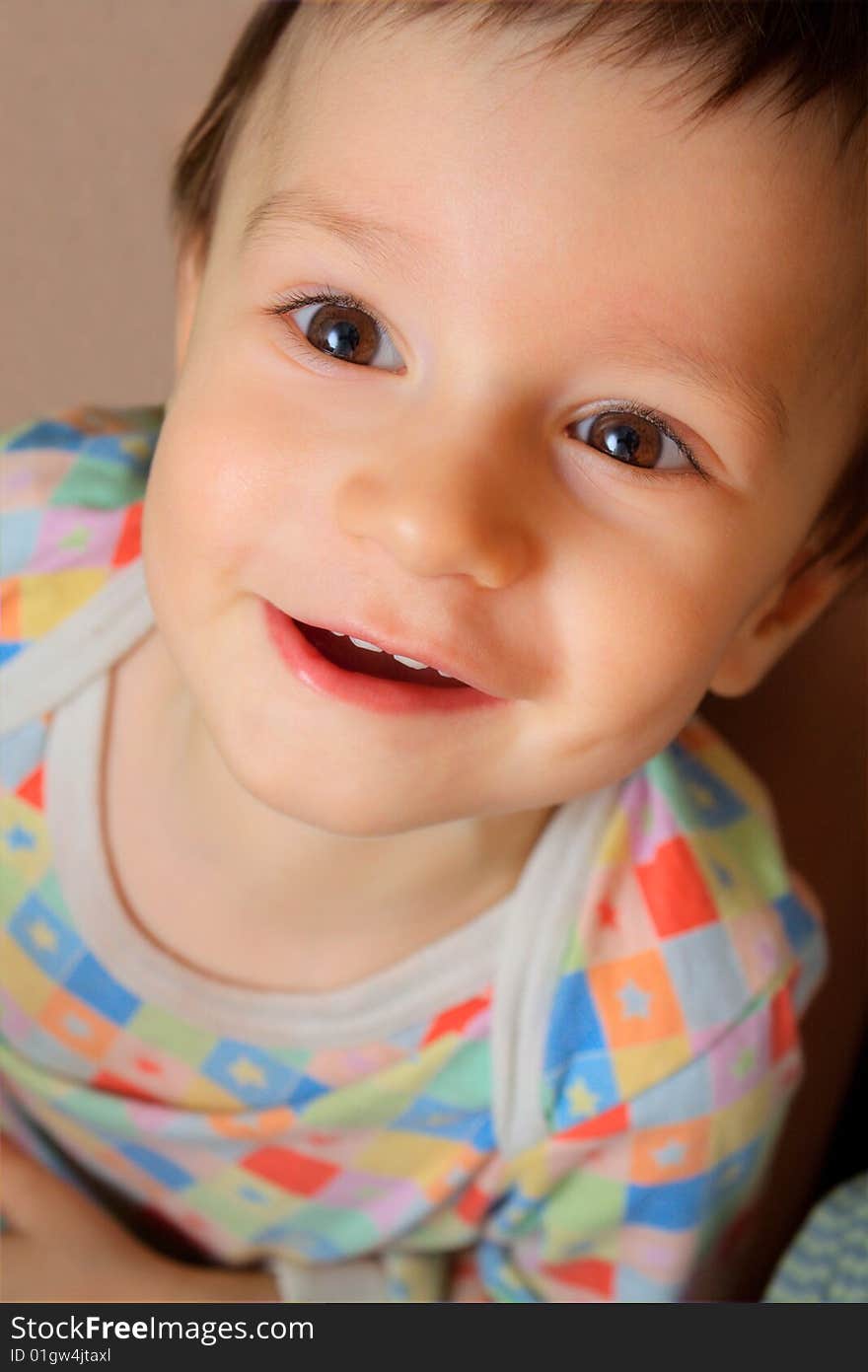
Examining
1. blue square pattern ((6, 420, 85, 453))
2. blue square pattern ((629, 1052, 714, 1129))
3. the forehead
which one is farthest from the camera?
blue square pattern ((6, 420, 85, 453))

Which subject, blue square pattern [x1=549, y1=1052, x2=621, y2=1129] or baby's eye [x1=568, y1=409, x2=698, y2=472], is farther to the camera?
blue square pattern [x1=549, y1=1052, x2=621, y2=1129]

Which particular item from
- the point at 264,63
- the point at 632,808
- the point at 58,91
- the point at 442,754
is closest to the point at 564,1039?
the point at 632,808

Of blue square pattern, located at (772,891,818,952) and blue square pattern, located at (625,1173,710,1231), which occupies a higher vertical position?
blue square pattern, located at (772,891,818,952)

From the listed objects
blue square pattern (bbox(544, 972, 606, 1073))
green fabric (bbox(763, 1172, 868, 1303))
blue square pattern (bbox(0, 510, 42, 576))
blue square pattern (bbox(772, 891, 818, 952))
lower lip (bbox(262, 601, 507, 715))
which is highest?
lower lip (bbox(262, 601, 507, 715))

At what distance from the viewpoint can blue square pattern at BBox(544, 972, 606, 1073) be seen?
2.70 feet

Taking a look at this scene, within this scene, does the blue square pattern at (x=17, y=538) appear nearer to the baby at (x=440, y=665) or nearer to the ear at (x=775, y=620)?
the baby at (x=440, y=665)

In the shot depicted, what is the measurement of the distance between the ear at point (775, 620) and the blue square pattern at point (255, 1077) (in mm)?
323

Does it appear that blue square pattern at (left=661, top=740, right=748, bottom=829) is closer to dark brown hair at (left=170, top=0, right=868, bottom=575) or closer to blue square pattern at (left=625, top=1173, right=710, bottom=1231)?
blue square pattern at (left=625, top=1173, right=710, bottom=1231)

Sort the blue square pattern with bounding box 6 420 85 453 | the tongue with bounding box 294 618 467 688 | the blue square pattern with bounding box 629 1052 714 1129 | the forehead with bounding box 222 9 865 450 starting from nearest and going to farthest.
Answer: the forehead with bounding box 222 9 865 450 → the tongue with bounding box 294 618 467 688 → the blue square pattern with bounding box 629 1052 714 1129 → the blue square pattern with bounding box 6 420 85 453

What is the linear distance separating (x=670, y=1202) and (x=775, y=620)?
0.33m

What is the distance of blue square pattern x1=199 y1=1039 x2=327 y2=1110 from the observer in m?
0.84

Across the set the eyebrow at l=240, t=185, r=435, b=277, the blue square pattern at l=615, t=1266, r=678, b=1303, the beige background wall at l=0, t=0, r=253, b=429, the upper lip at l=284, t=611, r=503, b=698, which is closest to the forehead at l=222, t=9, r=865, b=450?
the eyebrow at l=240, t=185, r=435, b=277

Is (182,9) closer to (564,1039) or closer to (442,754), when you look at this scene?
(442,754)
